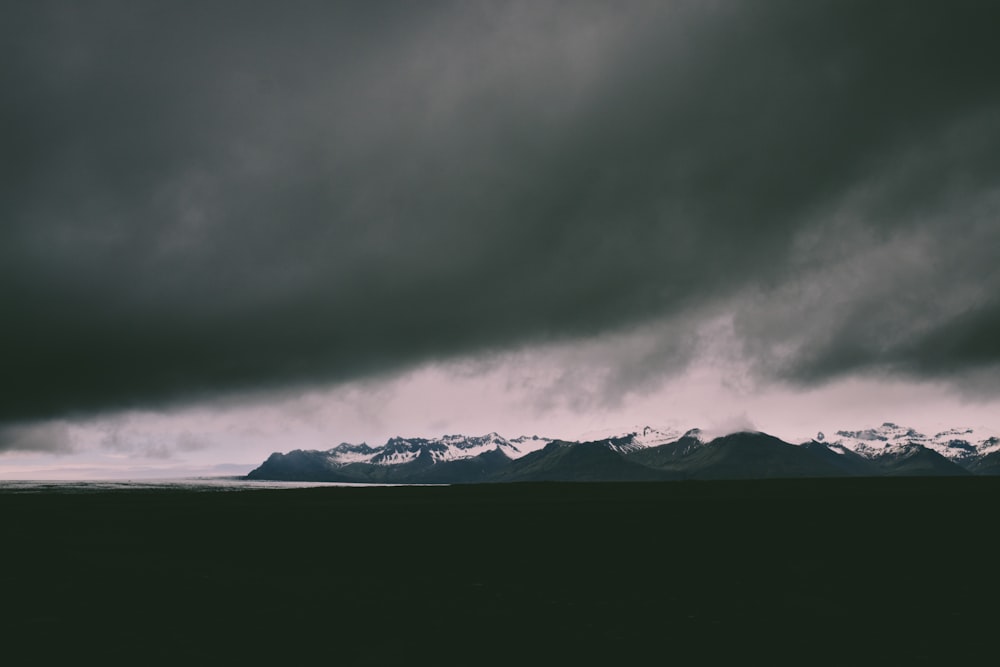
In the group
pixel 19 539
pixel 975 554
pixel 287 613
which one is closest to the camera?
pixel 287 613

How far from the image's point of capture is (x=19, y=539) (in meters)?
90.8

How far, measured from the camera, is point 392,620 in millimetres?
37188

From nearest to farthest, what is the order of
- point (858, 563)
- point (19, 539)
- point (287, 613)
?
point (287, 613) < point (858, 563) < point (19, 539)

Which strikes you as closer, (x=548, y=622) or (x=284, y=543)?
(x=548, y=622)

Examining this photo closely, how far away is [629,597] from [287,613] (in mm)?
21301

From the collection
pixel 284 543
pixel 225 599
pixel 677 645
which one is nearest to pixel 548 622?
pixel 677 645

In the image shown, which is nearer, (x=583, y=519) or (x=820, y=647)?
(x=820, y=647)

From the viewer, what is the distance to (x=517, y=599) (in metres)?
42.6

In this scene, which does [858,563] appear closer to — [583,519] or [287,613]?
[287,613]

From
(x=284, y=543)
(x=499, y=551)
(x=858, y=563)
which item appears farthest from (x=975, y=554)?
(x=284, y=543)

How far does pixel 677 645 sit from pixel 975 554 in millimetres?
47335

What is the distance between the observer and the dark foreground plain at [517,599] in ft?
101

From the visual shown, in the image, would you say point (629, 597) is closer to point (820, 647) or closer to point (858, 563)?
point (820, 647)

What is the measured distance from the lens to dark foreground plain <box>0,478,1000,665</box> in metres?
30.6
